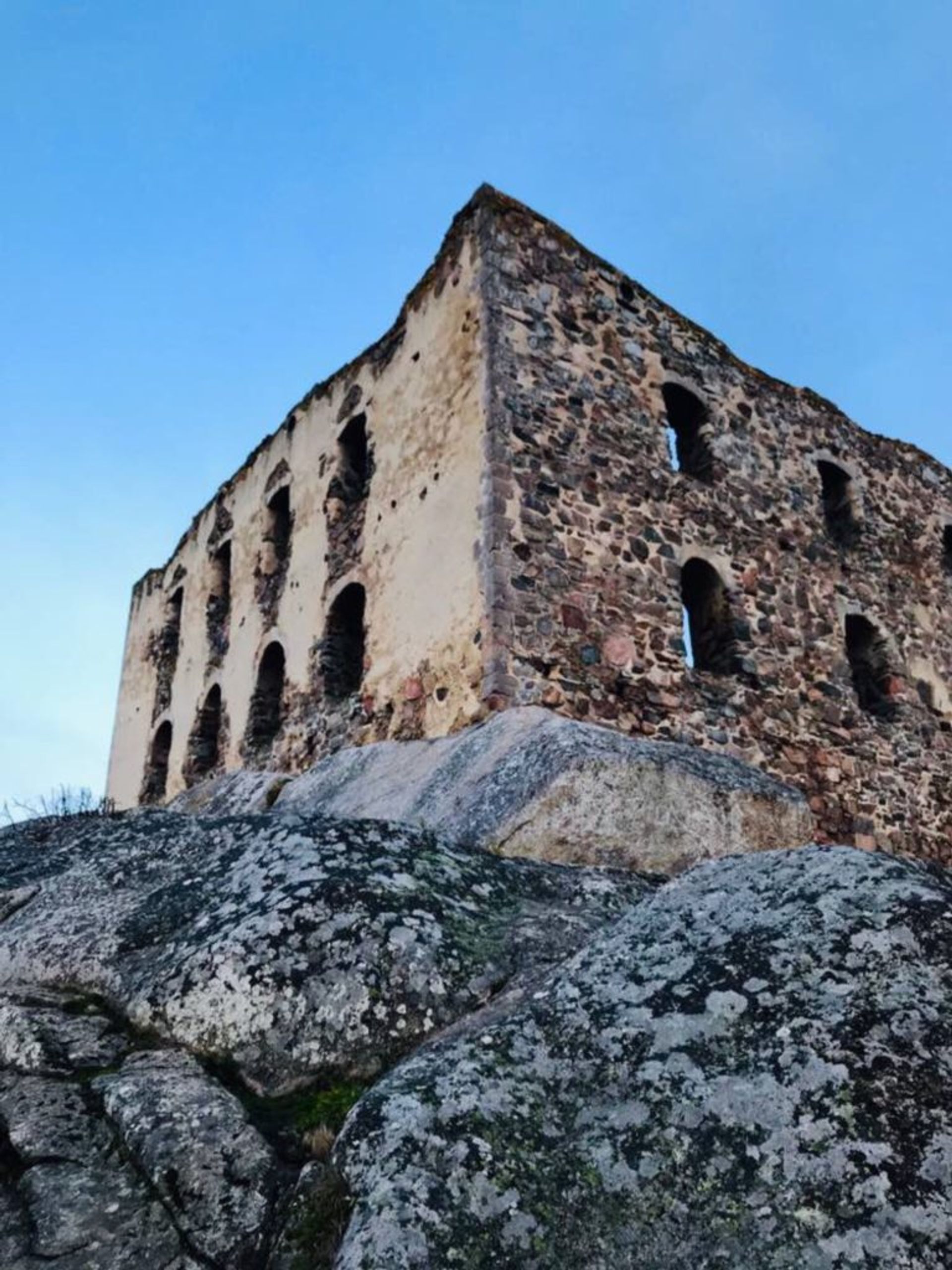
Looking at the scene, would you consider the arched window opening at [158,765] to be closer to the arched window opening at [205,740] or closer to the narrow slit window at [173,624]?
the narrow slit window at [173,624]

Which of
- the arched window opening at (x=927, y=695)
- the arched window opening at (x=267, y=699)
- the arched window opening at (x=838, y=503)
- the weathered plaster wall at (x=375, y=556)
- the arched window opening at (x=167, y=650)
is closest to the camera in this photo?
the weathered plaster wall at (x=375, y=556)

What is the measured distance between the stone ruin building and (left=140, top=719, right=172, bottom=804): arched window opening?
102 inches

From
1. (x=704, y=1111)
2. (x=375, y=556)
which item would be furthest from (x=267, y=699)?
(x=704, y=1111)

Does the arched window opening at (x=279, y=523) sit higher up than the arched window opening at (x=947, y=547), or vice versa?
the arched window opening at (x=279, y=523)

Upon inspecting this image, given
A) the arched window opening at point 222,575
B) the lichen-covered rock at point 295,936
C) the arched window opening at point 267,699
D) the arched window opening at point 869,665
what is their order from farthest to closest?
the arched window opening at point 222,575, the arched window opening at point 267,699, the arched window opening at point 869,665, the lichen-covered rock at point 295,936

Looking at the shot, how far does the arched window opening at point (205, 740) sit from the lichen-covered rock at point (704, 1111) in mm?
11192

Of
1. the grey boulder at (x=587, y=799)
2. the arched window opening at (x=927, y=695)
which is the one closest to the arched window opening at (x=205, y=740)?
the grey boulder at (x=587, y=799)

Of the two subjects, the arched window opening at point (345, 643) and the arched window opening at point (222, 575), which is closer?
the arched window opening at point (345, 643)

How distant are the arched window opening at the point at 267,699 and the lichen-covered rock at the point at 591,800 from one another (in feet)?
16.8

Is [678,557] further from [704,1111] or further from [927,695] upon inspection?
[704,1111]

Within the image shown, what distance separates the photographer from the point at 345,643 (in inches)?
429

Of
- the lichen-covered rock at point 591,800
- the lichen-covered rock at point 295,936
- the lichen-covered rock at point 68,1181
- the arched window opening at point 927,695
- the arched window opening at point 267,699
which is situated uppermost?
the arched window opening at point 267,699

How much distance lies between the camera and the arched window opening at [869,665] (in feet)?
35.9

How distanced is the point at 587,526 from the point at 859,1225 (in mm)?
7244
